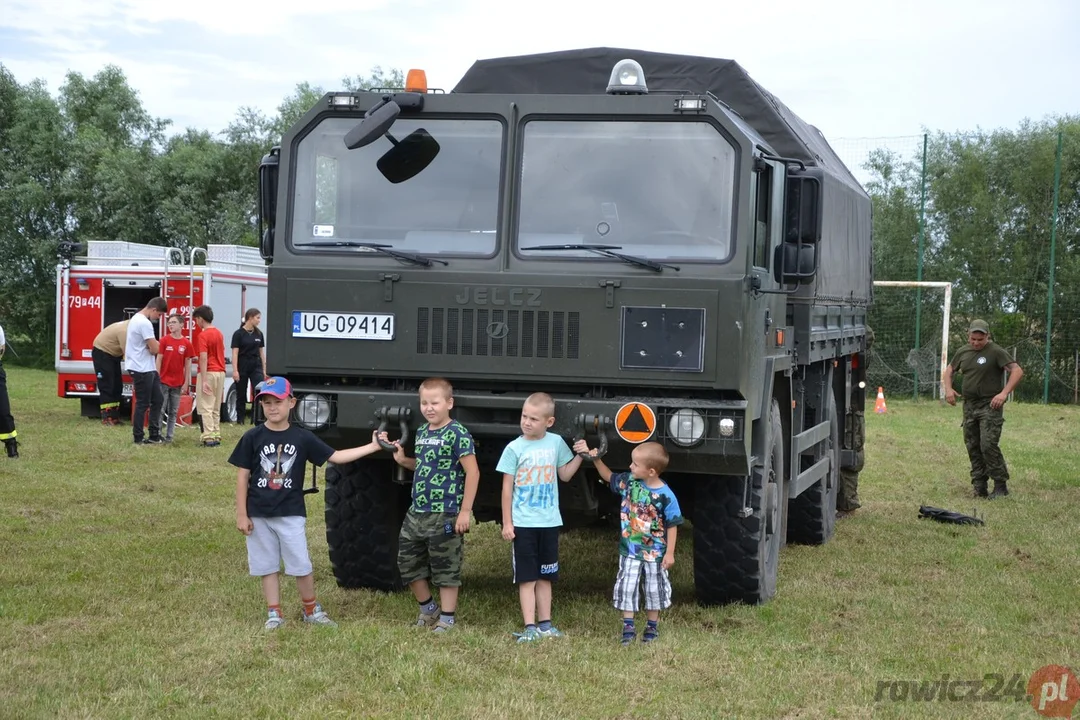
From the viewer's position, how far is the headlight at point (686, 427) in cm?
657

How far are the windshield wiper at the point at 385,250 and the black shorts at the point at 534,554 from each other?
143cm

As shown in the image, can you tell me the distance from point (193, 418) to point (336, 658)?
13.5 metres

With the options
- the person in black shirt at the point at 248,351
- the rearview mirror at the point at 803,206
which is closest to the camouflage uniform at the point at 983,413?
the rearview mirror at the point at 803,206

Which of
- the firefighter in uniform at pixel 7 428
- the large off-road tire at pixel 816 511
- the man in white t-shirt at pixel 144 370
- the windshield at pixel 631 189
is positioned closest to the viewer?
the windshield at pixel 631 189

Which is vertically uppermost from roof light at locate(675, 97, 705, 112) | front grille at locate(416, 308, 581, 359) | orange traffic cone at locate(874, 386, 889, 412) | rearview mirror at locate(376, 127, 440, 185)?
roof light at locate(675, 97, 705, 112)

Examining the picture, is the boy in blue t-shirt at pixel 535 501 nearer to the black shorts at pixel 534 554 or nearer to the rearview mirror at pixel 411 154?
the black shorts at pixel 534 554

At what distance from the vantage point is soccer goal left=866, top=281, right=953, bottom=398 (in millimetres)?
28172

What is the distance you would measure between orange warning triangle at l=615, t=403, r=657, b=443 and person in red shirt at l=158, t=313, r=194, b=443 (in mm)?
10772

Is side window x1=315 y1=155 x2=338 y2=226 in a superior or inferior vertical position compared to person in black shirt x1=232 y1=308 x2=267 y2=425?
superior

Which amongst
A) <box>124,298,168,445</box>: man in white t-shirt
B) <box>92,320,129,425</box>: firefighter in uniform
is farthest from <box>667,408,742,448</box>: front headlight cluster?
<box>92,320,129,425</box>: firefighter in uniform

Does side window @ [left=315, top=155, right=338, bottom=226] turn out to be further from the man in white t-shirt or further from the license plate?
the man in white t-shirt

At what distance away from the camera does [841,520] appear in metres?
11.6

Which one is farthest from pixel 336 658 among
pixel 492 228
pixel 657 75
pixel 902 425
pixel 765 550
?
pixel 902 425

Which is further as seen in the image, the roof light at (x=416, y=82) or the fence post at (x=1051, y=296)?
the fence post at (x=1051, y=296)
